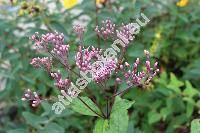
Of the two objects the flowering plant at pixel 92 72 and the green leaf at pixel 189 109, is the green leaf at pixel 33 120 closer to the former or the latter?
the flowering plant at pixel 92 72

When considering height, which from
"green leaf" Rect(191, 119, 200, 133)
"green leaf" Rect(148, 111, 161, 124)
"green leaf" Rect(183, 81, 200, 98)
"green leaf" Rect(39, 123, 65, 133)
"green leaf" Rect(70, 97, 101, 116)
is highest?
"green leaf" Rect(183, 81, 200, 98)

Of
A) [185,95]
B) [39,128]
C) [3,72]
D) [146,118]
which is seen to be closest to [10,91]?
[3,72]

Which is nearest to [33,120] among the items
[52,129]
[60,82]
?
[52,129]

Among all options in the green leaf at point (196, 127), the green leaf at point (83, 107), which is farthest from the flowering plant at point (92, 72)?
the green leaf at point (196, 127)

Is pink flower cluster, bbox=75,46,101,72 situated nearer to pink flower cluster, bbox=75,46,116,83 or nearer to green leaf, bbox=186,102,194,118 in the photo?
pink flower cluster, bbox=75,46,116,83

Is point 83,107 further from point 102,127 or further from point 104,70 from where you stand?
point 104,70

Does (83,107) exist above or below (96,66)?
below

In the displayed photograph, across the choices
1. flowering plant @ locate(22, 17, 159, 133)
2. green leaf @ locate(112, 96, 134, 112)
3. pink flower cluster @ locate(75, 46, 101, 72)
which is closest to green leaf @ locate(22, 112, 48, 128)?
flowering plant @ locate(22, 17, 159, 133)

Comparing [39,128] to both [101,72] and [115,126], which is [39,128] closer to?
[115,126]
